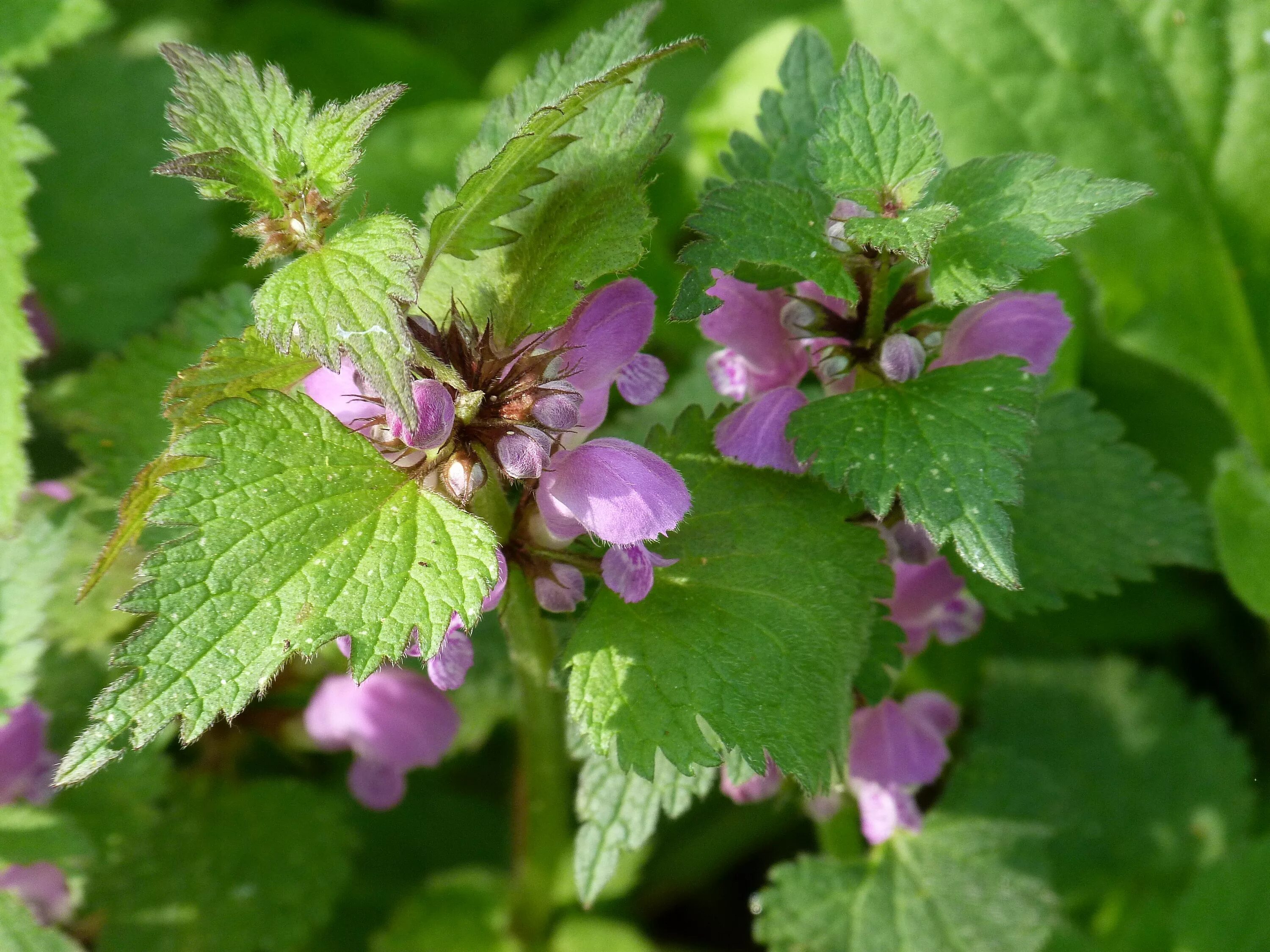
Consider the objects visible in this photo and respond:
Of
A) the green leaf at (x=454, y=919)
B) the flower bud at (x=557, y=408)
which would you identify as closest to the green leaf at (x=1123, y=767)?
the green leaf at (x=454, y=919)

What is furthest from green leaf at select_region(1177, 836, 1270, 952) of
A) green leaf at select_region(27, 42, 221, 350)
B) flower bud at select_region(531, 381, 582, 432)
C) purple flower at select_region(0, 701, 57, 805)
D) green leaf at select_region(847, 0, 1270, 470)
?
green leaf at select_region(27, 42, 221, 350)

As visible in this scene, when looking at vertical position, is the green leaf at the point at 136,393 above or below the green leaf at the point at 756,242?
below

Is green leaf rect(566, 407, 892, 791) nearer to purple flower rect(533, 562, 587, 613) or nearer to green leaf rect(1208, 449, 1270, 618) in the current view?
purple flower rect(533, 562, 587, 613)

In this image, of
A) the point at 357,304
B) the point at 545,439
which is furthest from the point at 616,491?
the point at 357,304

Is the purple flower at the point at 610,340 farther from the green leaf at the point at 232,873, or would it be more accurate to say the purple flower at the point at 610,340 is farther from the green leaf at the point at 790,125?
the green leaf at the point at 232,873

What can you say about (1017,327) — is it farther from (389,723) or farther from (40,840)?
(40,840)
